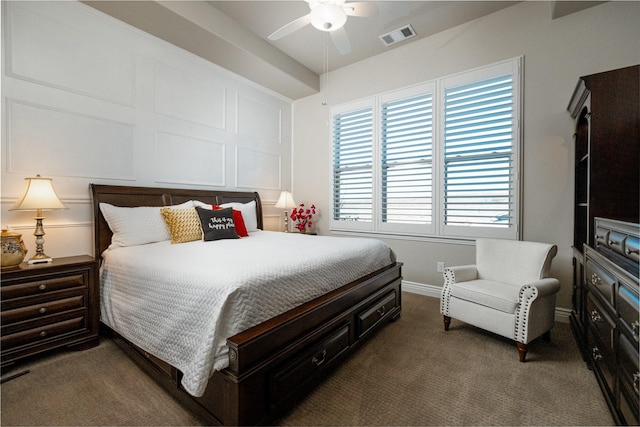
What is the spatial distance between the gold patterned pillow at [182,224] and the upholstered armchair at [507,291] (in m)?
2.43

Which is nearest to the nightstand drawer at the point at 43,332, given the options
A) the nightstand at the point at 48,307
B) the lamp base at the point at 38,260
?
the nightstand at the point at 48,307

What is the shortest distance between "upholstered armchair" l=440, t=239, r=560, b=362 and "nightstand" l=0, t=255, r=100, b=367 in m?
2.93

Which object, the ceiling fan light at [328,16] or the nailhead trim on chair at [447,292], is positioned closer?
the ceiling fan light at [328,16]

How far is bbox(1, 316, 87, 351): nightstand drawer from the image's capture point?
6.16 feet

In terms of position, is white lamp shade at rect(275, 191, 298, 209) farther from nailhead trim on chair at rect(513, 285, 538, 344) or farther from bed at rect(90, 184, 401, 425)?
nailhead trim on chair at rect(513, 285, 538, 344)

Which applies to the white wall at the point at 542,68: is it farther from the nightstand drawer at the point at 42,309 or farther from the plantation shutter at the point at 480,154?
the nightstand drawer at the point at 42,309

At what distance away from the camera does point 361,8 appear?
2281 millimetres

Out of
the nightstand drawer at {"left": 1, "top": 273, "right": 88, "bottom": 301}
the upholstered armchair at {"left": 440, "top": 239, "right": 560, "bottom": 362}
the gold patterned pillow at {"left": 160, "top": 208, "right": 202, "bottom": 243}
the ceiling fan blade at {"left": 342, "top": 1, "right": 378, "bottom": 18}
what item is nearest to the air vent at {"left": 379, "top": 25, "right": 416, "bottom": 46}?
the ceiling fan blade at {"left": 342, "top": 1, "right": 378, "bottom": 18}

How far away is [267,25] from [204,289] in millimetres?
3224

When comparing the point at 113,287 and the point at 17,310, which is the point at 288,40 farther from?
the point at 17,310

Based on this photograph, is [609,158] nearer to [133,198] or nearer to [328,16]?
[328,16]

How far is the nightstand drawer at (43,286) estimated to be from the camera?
1.88 meters

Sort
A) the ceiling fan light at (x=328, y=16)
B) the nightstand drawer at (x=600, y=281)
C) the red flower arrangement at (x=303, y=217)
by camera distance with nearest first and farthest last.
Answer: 1. the nightstand drawer at (x=600, y=281)
2. the ceiling fan light at (x=328, y=16)
3. the red flower arrangement at (x=303, y=217)

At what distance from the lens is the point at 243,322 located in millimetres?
1383
